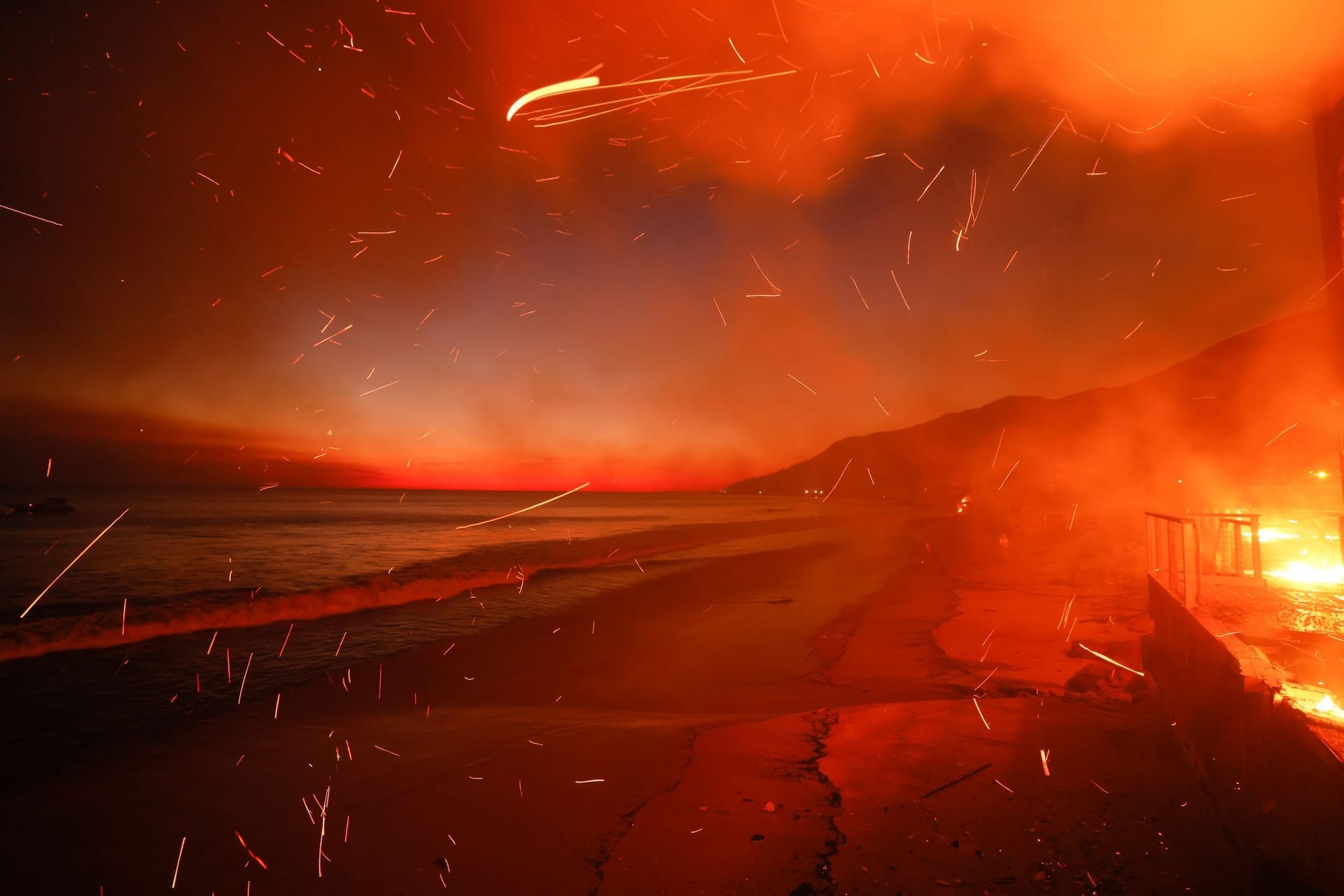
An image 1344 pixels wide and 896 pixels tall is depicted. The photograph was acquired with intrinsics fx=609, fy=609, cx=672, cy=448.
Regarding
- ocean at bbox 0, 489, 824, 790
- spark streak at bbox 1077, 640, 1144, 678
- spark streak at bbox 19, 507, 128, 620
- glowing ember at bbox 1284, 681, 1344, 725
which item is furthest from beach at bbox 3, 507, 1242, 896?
spark streak at bbox 19, 507, 128, 620

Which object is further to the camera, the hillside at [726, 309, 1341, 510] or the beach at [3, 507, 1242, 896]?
the hillside at [726, 309, 1341, 510]

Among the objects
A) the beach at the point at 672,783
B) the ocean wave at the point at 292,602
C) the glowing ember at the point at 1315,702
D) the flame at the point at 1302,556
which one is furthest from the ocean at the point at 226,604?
the flame at the point at 1302,556

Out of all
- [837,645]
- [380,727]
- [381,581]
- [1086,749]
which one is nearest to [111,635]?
[381,581]

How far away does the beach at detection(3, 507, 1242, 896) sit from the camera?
12.7 feet

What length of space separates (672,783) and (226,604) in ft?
49.2

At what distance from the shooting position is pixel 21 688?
9.27 meters

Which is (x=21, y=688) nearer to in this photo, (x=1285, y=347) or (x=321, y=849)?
(x=321, y=849)

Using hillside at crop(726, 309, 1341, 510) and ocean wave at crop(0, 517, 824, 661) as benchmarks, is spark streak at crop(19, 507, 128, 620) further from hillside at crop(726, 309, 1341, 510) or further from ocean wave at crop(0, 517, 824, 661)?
hillside at crop(726, 309, 1341, 510)

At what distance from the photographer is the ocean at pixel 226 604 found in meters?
8.50

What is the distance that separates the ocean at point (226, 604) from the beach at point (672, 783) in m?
1.41

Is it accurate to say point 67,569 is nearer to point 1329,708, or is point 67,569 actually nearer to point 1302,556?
point 1329,708

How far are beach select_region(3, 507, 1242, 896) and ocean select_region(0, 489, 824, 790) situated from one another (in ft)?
4.62

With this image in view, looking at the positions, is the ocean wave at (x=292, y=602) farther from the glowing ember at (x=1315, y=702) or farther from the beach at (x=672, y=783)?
the glowing ember at (x=1315, y=702)

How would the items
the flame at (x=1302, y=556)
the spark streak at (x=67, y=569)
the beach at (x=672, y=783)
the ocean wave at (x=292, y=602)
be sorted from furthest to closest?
1. the spark streak at (x=67, y=569)
2. the ocean wave at (x=292, y=602)
3. the flame at (x=1302, y=556)
4. the beach at (x=672, y=783)
